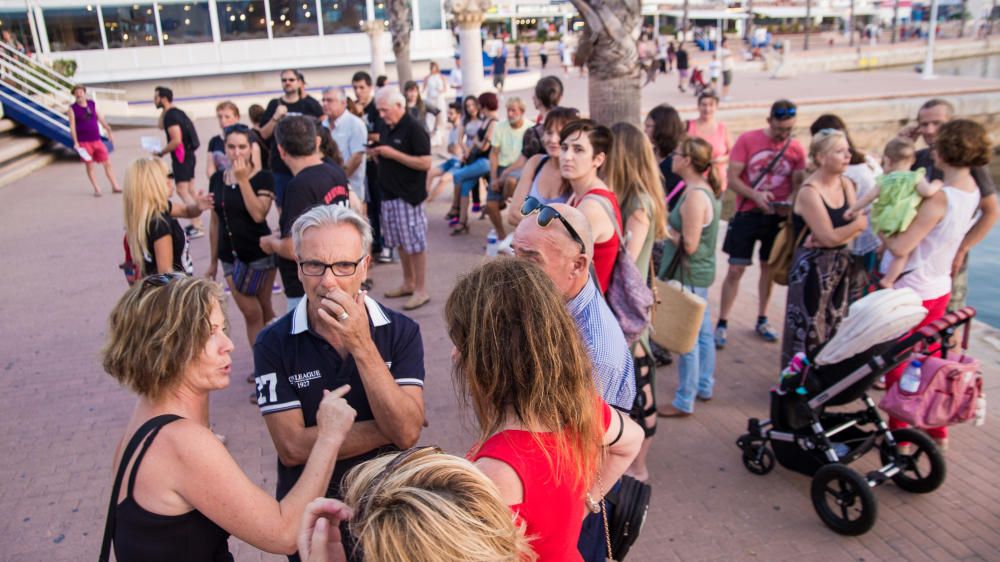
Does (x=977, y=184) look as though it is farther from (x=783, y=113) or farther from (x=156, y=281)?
(x=156, y=281)

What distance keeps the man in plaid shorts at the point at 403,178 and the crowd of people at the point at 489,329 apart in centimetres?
67

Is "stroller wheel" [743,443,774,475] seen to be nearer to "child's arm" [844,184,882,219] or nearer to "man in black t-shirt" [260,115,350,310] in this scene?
"child's arm" [844,184,882,219]

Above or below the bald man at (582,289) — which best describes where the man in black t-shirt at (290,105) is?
above

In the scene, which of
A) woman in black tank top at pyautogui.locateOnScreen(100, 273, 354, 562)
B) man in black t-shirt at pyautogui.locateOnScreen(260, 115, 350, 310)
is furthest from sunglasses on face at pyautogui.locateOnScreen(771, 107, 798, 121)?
woman in black tank top at pyautogui.locateOnScreen(100, 273, 354, 562)

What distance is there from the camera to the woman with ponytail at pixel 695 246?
14.8 feet

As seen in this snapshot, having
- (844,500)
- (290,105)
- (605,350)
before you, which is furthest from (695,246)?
(290,105)

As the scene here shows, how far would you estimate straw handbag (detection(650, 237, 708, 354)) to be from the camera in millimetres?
4125

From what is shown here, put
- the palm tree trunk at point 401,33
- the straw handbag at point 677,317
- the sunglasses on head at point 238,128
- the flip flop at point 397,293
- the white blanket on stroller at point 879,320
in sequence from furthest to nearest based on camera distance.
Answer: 1. the palm tree trunk at point 401,33
2. the flip flop at point 397,293
3. the sunglasses on head at point 238,128
4. the straw handbag at point 677,317
5. the white blanket on stroller at point 879,320

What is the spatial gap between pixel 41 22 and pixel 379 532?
3512cm

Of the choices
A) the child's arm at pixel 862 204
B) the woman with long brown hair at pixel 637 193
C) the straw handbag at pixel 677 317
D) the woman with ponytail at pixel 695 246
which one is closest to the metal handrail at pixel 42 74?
the woman with ponytail at pixel 695 246

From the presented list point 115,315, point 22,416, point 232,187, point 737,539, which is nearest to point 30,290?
point 22,416

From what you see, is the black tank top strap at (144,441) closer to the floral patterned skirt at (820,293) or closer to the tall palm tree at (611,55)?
the floral patterned skirt at (820,293)

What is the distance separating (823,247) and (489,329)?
11.5 ft

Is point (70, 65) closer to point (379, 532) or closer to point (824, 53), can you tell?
point (379, 532)
